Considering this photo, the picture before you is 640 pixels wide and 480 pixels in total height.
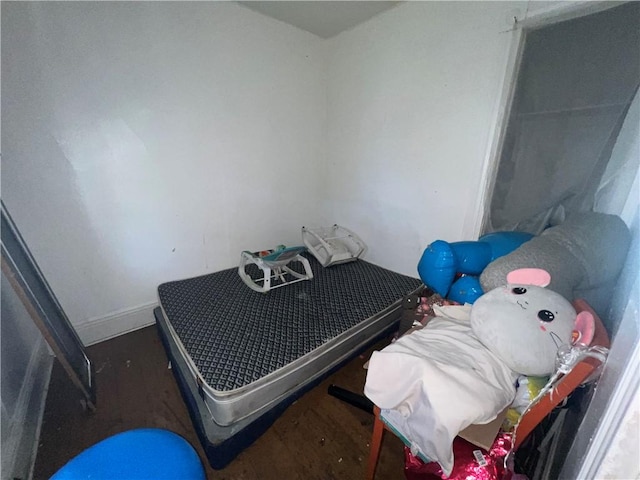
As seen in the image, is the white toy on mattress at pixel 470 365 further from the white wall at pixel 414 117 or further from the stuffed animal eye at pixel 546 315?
the white wall at pixel 414 117

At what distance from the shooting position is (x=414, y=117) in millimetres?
1806

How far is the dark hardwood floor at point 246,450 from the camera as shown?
110 cm

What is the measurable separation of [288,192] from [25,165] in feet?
5.27

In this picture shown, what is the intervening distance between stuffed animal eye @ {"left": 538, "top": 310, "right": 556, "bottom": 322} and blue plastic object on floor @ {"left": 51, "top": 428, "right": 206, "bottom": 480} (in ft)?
3.21

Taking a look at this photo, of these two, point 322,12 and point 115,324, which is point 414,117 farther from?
point 115,324

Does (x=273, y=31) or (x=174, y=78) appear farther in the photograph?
(x=273, y=31)

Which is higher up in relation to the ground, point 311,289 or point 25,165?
point 25,165

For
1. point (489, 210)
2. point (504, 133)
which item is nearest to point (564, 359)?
point (489, 210)

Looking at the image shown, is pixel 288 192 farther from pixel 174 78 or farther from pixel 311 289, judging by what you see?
pixel 174 78

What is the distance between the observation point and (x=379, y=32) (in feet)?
6.11

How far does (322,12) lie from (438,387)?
2275 mm

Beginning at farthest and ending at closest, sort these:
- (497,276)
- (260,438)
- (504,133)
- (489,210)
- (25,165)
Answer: (489,210), (504,133), (25,165), (260,438), (497,276)

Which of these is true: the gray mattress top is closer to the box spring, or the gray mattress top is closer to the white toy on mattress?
the box spring

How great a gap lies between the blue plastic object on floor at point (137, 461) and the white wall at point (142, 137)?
135 centimetres
